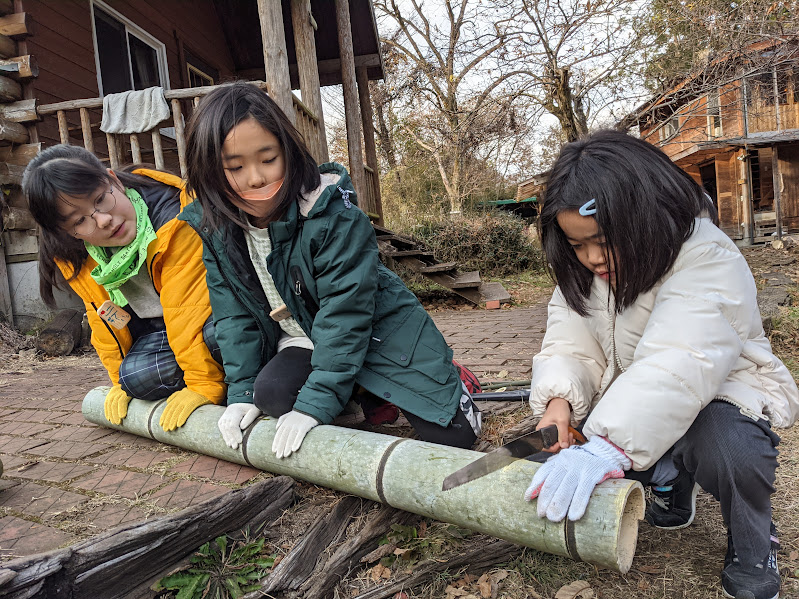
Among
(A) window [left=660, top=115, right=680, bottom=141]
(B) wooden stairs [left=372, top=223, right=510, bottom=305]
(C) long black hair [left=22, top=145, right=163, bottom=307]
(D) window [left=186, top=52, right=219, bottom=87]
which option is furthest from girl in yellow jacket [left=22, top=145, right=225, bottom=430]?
(A) window [left=660, top=115, right=680, bottom=141]

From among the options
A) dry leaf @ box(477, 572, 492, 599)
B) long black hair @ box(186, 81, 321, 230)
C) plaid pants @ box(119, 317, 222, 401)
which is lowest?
dry leaf @ box(477, 572, 492, 599)

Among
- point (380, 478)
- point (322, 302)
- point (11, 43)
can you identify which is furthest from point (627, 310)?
point (11, 43)

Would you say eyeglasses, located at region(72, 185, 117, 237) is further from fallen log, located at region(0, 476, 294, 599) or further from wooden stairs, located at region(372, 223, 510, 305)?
wooden stairs, located at region(372, 223, 510, 305)

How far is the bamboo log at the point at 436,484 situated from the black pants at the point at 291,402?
7 centimetres

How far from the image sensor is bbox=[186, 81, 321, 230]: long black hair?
1.94 m

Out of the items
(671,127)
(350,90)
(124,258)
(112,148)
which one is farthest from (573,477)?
(671,127)

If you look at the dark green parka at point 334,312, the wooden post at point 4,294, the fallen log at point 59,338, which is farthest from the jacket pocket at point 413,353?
the wooden post at point 4,294

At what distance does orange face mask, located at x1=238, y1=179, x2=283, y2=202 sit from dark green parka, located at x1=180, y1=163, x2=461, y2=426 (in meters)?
0.08

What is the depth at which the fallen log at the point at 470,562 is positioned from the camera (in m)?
1.70

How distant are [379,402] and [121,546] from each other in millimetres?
1275

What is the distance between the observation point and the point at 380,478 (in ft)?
5.71

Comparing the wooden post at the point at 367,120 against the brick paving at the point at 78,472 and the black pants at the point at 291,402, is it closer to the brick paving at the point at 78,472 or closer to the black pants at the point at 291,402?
A: the brick paving at the point at 78,472

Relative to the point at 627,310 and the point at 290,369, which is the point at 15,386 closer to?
the point at 290,369

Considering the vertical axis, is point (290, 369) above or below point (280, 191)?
below
